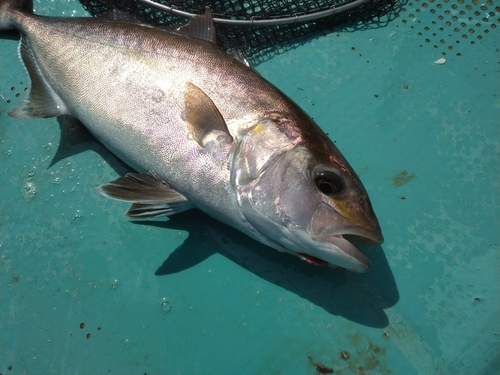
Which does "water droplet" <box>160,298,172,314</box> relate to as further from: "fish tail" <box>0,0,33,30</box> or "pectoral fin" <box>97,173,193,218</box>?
"fish tail" <box>0,0,33,30</box>

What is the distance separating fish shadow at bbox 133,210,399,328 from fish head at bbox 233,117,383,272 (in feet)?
1.02

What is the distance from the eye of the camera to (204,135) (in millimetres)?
1653

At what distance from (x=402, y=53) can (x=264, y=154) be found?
140cm

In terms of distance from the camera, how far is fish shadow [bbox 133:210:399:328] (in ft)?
6.07

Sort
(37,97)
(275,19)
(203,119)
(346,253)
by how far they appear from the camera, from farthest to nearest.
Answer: (275,19) < (37,97) < (203,119) < (346,253)

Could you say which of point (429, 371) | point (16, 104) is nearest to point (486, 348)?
point (429, 371)

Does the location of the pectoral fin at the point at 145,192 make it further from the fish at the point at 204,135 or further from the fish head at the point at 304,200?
the fish head at the point at 304,200

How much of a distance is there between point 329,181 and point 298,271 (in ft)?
1.84

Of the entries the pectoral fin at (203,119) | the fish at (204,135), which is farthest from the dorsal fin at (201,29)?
the pectoral fin at (203,119)

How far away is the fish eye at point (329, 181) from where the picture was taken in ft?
5.07

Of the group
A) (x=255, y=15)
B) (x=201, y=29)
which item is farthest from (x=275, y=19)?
(x=201, y=29)

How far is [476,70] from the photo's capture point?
235 cm

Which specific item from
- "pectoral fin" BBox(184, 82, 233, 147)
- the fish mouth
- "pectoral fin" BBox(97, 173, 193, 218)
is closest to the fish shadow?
"pectoral fin" BBox(97, 173, 193, 218)

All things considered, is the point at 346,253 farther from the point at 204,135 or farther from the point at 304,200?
the point at 204,135
